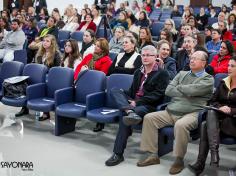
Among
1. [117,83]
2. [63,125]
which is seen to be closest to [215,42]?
[117,83]

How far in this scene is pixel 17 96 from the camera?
5059 mm

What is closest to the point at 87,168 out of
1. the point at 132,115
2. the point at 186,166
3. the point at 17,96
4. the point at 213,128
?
the point at 132,115

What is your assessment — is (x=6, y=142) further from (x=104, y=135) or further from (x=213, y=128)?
(x=213, y=128)

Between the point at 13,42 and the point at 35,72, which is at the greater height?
the point at 13,42

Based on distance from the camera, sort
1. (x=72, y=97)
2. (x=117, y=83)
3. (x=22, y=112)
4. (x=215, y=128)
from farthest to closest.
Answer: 1. (x=22, y=112)
2. (x=72, y=97)
3. (x=117, y=83)
4. (x=215, y=128)

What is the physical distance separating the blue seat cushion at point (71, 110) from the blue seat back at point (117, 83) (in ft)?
0.95

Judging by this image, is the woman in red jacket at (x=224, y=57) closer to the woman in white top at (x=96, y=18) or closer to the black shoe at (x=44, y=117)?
the black shoe at (x=44, y=117)

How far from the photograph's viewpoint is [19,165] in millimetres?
3605

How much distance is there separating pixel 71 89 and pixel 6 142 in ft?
3.03

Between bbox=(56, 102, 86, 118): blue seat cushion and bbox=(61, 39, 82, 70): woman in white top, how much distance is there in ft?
3.23

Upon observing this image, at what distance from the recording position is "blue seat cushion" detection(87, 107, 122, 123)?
422cm

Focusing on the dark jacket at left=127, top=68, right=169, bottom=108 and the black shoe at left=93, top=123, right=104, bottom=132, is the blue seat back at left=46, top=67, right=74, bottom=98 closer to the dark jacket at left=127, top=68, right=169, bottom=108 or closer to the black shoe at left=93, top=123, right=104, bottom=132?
the black shoe at left=93, top=123, right=104, bottom=132

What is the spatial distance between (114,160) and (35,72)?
1877 mm

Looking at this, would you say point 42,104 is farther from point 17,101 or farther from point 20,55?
point 20,55
